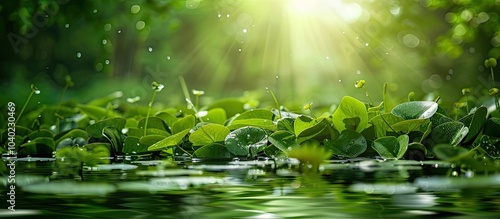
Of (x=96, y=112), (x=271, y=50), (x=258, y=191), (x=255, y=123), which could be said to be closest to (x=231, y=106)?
Answer: (x=96, y=112)

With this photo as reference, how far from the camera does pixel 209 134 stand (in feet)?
7.25

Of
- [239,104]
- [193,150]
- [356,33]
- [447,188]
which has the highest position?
[356,33]

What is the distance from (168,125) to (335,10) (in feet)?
20.2

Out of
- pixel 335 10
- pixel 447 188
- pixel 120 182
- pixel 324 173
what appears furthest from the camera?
pixel 335 10

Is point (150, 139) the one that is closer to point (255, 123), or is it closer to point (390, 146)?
point (255, 123)

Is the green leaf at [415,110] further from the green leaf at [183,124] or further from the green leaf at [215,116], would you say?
the green leaf at [215,116]

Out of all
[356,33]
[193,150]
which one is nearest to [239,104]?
[193,150]

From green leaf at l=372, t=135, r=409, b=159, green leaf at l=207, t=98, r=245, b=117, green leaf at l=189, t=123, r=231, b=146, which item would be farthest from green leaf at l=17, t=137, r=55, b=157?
green leaf at l=372, t=135, r=409, b=159

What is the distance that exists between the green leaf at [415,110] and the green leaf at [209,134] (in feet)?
1.82

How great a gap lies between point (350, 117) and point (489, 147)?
414 mm

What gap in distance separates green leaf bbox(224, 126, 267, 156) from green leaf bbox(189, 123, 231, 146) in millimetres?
41

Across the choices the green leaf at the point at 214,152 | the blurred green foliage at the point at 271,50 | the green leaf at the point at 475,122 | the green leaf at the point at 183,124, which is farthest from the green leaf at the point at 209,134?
the blurred green foliage at the point at 271,50

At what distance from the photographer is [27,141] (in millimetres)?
2648

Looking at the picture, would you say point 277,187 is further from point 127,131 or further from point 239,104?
point 239,104
